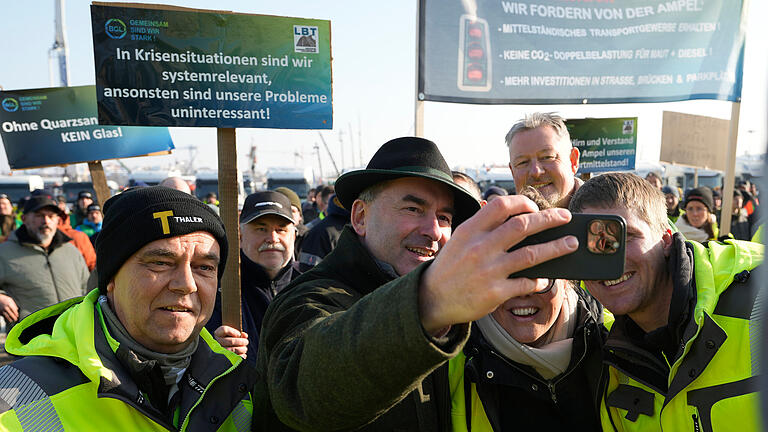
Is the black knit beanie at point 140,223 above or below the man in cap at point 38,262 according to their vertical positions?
above

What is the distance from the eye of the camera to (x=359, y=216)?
7.79 feet

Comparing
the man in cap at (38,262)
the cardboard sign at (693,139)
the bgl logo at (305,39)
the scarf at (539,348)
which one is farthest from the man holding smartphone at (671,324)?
the cardboard sign at (693,139)

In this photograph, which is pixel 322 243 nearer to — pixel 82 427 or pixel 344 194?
pixel 344 194

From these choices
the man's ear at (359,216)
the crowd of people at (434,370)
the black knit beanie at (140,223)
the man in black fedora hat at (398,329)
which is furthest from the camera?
the man's ear at (359,216)

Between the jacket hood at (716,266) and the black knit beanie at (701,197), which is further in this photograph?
the black knit beanie at (701,197)

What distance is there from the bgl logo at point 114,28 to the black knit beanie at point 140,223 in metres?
1.29

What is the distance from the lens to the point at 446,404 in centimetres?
187

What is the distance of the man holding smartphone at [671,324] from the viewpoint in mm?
1795

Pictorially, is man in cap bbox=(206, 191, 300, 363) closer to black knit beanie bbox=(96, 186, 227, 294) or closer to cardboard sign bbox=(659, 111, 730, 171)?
black knit beanie bbox=(96, 186, 227, 294)

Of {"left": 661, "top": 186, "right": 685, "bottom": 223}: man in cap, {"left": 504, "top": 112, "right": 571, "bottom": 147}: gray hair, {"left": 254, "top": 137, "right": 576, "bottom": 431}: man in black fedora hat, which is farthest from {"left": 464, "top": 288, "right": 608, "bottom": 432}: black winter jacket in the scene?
{"left": 661, "top": 186, "right": 685, "bottom": 223}: man in cap

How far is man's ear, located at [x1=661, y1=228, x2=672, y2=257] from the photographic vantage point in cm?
211

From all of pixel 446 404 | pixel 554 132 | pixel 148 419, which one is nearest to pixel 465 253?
pixel 446 404

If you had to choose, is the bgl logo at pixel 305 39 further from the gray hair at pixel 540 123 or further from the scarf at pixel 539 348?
the scarf at pixel 539 348

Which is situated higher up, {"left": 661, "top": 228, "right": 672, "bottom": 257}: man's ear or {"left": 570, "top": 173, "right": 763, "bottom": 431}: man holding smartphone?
{"left": 661, "top": 228, "right": 672, "bottom": 257}: man's ear
